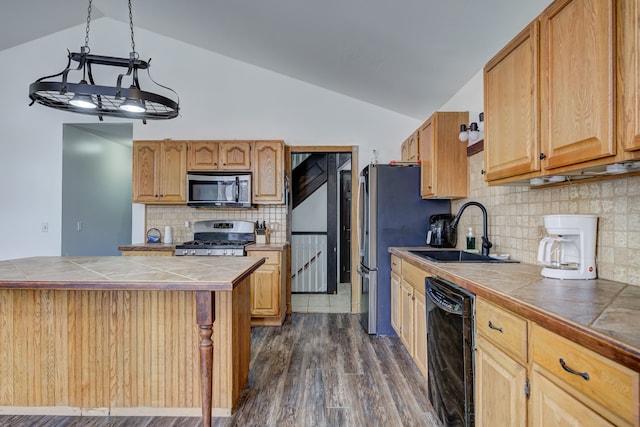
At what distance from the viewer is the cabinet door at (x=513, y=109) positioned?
5.09 feet

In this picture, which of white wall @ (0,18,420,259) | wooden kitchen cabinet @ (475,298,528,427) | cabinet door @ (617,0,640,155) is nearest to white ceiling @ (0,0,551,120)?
white wall @ (0,18,420,259)

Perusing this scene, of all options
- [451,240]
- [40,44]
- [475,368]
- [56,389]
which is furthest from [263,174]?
[40,44]

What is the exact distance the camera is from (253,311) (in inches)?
144

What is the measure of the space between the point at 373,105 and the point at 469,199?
75.1 inches

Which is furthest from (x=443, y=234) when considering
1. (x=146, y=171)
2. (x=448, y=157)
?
(x=146, y=171)

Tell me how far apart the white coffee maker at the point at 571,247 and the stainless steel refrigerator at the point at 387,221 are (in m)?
1.69

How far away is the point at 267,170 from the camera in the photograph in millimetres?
3900

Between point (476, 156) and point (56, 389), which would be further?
Result: point (476, 156)

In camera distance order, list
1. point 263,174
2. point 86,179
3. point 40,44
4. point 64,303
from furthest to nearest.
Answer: point 86,179 < point 40,44 < point 263,174 < point 64,303

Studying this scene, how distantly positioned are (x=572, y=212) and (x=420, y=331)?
4.07 feet

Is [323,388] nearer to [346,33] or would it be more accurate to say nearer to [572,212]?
[572,212]

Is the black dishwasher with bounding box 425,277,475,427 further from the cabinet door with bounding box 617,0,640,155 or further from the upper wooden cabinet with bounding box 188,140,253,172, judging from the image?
the upper wooden cabinet with bounding box 188,140,253,172

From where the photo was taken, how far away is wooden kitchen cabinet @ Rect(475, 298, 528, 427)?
47.2 inches

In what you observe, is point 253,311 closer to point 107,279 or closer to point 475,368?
point 107,279
